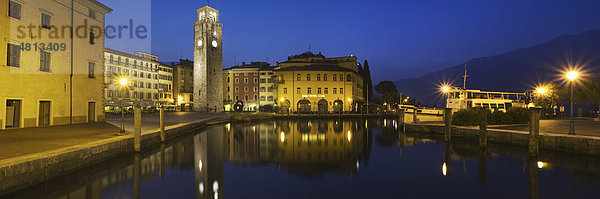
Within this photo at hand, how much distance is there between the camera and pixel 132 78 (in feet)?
201

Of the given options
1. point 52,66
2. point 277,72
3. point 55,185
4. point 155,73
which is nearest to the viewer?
point 55,185

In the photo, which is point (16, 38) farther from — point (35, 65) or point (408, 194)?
point (408, 194)

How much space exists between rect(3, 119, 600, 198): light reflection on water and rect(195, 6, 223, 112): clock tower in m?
46.4

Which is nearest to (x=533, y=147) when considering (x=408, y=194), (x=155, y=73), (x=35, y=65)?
(x=408, y=194)

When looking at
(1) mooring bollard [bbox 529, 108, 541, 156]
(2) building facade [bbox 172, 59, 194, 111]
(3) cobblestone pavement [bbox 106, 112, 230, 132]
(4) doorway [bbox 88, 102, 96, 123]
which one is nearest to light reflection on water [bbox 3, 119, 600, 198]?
(1) mooring bollard [bbox 529, 108, 541, 156]

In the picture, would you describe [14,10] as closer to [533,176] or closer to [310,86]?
[533,176]

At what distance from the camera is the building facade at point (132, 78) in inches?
2157

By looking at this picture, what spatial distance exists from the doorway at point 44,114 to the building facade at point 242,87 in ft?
168

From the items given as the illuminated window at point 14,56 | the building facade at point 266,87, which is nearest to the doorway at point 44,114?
the illuminated window at point 14,56

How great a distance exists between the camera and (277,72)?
59.3 metres

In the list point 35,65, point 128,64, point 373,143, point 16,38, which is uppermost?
point 128,64

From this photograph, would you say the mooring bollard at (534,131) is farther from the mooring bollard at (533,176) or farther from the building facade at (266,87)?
the building facade at (266,87)

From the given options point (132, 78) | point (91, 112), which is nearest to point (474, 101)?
point (91, 112)

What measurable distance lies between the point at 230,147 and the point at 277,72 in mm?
40036
